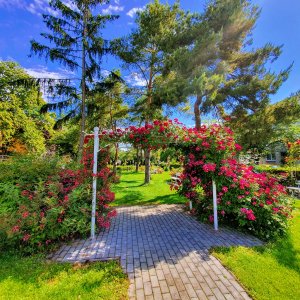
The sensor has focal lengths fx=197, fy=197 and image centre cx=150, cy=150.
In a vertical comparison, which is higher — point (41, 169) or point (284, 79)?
point (284, 79)

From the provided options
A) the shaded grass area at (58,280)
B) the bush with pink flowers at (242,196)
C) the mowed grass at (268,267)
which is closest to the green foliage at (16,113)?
the shaded grass area at (58,280)

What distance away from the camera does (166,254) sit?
12.4ft

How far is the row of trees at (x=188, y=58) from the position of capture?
8.23 m

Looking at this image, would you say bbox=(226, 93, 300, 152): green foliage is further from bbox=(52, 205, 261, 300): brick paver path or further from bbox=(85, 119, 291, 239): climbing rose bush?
bbox=(52, 205, 261, 300): brick paver path

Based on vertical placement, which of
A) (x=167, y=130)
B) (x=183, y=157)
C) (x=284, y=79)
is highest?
(x=284, y=79)

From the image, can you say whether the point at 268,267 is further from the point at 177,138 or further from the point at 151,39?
the point at 151,39

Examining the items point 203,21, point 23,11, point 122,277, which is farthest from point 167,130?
point 23,11

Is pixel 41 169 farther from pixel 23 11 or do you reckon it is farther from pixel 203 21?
pixel 203 21

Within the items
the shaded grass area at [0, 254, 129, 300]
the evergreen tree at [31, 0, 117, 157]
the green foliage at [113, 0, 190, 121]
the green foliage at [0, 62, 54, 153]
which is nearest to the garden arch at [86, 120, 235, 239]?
the shaded grass area at [0, 254, 129, 300]

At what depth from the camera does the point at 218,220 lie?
18.3 feet

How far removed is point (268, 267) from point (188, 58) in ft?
24.4

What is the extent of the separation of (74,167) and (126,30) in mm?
8130

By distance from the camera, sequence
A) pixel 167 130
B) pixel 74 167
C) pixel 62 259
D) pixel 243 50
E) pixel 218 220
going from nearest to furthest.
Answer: pixel 62 259, pixel 167 130, pixel 218 220, pixel 74 167, pixel 243 50

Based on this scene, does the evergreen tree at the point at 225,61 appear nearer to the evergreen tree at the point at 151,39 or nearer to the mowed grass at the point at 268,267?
the evergreen tree at the point at 151,39
